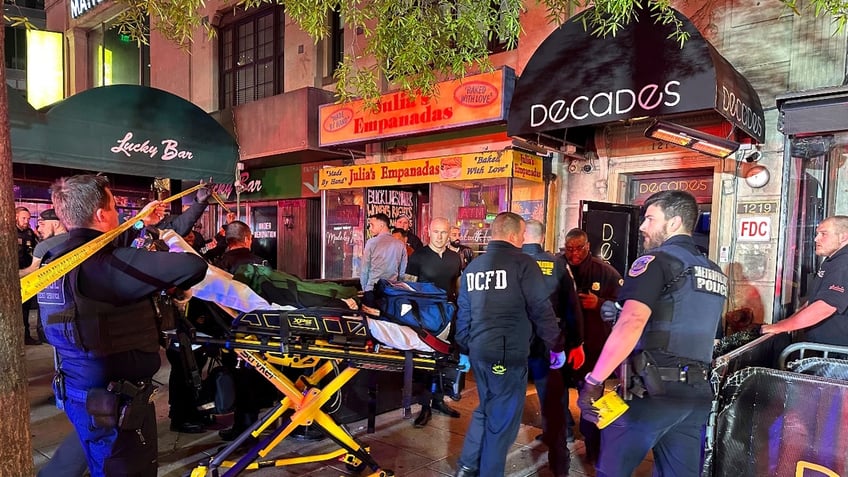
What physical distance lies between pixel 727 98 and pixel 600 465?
4.39 m

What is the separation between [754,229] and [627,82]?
2.70m

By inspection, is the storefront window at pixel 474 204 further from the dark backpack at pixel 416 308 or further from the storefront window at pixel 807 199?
the dark backpack at pixel 416 308

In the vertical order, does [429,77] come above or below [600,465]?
above

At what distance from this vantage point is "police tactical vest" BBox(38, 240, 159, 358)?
8.03ft

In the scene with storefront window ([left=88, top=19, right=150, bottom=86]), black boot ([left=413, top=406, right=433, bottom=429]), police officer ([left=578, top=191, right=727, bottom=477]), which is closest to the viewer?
police officer ([left=578, top=191, right=727, bottom=477])

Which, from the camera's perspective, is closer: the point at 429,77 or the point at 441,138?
the point at 429,77

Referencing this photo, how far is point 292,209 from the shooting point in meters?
12.8

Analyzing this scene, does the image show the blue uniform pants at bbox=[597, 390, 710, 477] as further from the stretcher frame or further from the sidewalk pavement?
the sidewalk pavement

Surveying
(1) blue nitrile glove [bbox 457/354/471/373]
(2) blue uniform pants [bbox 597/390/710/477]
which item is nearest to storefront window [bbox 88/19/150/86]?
(1) blue nitrile glove [bbox 457/354/471/373]

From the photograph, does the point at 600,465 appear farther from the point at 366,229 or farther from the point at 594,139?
the point at 366,229

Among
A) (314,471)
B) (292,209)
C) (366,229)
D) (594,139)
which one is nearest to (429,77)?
(594,139)

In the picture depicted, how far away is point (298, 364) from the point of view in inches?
149

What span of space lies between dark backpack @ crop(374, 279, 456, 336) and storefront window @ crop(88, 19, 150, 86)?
661 inches

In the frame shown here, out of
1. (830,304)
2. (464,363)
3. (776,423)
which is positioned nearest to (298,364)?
(464,363)
